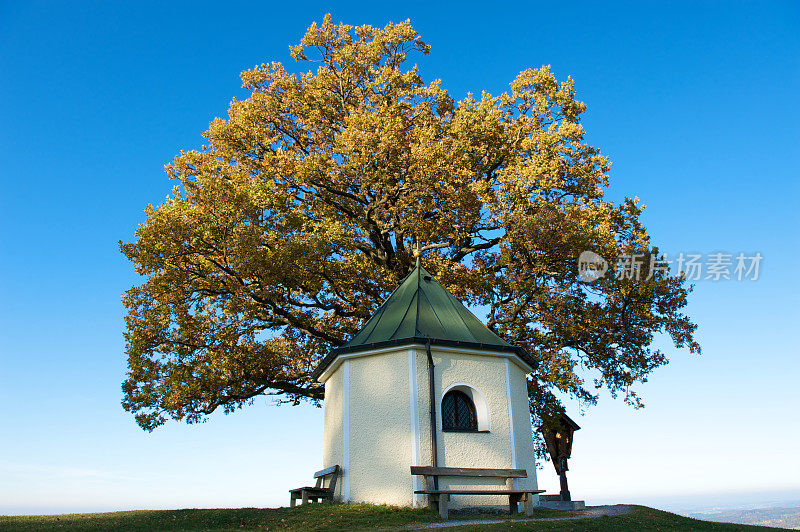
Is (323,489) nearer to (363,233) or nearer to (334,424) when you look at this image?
(334,424)

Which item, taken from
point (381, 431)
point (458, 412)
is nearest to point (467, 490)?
point (458, 412)

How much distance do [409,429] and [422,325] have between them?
8.87ft

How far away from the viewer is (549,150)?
757 inches

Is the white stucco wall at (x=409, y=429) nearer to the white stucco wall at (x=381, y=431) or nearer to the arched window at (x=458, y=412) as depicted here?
the white stucco wall at (x=381, y=431)

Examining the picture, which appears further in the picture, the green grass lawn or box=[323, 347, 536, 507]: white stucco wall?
box=[323, 347, 536, 507]: white stucco wall

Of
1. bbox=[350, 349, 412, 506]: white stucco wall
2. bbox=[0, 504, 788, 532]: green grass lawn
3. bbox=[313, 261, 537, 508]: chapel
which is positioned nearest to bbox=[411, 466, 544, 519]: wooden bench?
bbox=[313, 261, 537, 508]: chapel

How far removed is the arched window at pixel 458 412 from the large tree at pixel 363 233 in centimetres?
437

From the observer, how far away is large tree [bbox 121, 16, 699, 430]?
702 inches

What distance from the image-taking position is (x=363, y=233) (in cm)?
2241

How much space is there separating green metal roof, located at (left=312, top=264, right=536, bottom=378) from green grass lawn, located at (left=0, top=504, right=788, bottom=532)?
3926 mm

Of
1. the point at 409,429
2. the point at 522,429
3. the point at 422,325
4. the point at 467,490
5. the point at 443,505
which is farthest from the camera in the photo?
the point at 522,429

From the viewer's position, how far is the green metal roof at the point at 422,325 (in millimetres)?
14727

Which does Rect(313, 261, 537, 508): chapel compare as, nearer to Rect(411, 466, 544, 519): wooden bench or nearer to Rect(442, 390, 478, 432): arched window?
Rect(442, 390, 478, 432): arched window

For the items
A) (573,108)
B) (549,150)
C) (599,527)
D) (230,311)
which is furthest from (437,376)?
(573,108)
